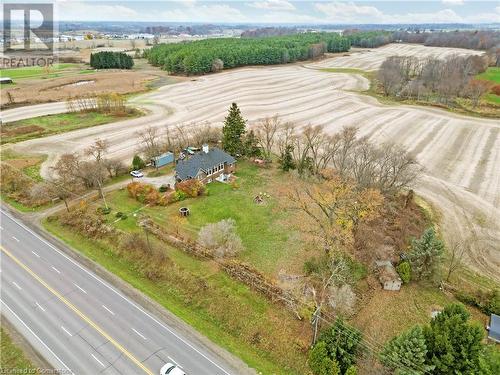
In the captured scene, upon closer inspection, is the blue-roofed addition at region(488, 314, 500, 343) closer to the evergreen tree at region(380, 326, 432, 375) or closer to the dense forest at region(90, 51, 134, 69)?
the evergreen tree at region(380, 326, 432, 375)

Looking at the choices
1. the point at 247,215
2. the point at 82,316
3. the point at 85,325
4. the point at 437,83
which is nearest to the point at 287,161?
the point at 247,215

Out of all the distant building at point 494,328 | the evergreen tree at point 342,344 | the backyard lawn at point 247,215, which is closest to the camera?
the evergreen tree at point 342,344

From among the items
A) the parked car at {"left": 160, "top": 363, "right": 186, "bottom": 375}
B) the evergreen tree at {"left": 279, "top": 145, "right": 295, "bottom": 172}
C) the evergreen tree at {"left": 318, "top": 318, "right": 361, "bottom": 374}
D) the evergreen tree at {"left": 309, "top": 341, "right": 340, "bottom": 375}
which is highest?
the evergreen tree at {"left": 279, "top": 145, "right": 295, "bottom": 172}

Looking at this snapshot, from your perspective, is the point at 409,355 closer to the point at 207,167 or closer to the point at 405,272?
the point at 405,272

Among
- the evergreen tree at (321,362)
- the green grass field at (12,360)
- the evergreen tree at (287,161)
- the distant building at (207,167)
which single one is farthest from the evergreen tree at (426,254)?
the green grass field at (12,360)

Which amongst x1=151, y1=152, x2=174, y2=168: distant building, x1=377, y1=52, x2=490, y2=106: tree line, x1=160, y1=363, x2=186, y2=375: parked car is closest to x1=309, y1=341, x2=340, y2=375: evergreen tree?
x1=160, y1=363, x2=186, y2=375: parked car

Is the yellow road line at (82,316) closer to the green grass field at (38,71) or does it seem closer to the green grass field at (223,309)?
the green grass field at (223,309)

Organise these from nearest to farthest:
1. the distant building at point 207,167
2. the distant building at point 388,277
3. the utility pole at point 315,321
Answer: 1. the utility pole at point 315,321
2. the distant building at point 388,277
3. the distant building at point 207,167

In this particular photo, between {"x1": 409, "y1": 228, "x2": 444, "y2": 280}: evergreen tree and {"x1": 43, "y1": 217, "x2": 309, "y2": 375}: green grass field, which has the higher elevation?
{"x1": 409, "y1": 228, "x2": 444, "y2": 280}: evergreen tree
